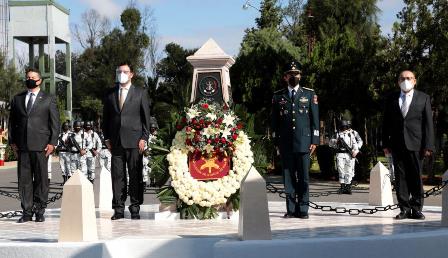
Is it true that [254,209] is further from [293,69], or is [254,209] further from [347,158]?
[347,158]

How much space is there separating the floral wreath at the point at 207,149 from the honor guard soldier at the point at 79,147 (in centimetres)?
1091

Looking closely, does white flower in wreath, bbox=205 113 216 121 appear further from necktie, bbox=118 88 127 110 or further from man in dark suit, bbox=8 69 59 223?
man in dark suit, bbox=8 69 59 223

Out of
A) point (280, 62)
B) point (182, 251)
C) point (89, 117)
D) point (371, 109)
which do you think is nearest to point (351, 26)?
point (280, 62)

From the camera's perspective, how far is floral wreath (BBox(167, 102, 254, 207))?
10.6 meters

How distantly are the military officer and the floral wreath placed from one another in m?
0.70

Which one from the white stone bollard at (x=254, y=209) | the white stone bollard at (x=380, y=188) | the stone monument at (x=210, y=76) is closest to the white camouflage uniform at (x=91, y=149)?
the stone monument at (x=210, y=76)

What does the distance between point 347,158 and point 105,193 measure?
7.95 meters

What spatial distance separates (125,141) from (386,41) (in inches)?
597

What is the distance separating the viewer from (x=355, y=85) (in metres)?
26.7

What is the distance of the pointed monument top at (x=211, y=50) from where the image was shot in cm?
1162

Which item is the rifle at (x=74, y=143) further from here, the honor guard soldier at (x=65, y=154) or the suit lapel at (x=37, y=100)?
the suit lapel at (x=37, y=100)

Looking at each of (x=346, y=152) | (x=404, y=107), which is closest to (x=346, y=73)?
(x=346, y=152)

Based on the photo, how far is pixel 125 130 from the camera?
1028 cm

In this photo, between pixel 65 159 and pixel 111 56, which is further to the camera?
pixel 111 56
